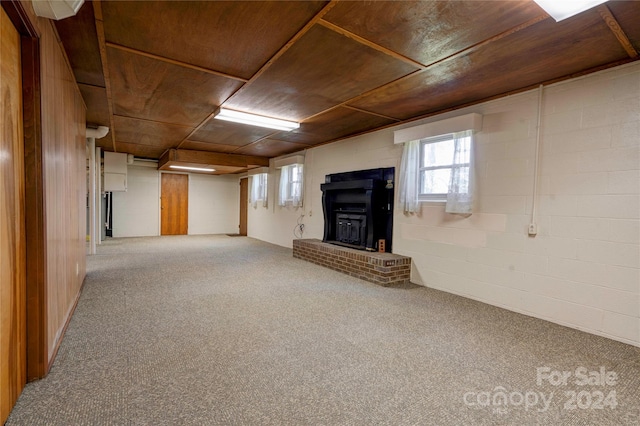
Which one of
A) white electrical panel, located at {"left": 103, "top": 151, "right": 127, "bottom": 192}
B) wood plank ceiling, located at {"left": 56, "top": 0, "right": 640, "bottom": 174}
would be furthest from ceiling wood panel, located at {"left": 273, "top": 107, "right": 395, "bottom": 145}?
white electrical panel, located at {"left": 103, "top": 151, "right": 127, "bottom": 192}

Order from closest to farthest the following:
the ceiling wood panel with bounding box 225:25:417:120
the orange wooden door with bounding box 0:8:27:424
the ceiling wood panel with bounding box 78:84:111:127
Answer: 1. the orange wooden door with bounding box 0:8:27:424
2. the ceiling wood panel with bounding box 225:25:417:120
3. the ceiling wood panel with bounding box 78:84:111:127

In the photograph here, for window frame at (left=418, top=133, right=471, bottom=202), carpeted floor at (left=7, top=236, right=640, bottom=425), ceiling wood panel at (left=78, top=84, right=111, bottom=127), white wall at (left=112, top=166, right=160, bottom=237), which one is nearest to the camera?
carpeted floor at (left=7, top=236, right=640, bottom=425)

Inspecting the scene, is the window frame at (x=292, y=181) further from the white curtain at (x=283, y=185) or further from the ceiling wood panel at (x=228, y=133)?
the ceiling wood panel at (x=228, y=133)

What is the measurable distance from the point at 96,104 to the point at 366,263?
3.98 m

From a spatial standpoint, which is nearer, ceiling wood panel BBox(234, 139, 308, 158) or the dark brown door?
ceiling wood panel BBox(234, 139, 308, 158)

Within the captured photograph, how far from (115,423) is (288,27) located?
2449mm

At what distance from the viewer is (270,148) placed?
6.62 metres

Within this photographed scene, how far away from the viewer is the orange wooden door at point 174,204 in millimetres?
9281

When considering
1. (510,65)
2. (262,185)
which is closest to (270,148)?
(262,185)

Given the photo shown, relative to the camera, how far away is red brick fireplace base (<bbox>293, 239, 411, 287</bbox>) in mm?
4078

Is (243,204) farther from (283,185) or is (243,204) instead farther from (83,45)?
(83,45)

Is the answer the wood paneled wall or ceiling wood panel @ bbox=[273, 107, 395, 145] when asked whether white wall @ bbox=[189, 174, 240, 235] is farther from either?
the wood paneled wall

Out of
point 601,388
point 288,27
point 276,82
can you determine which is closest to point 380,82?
point 276,82

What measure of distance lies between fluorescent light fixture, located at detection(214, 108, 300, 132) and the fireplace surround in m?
1.35
